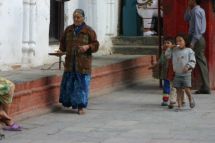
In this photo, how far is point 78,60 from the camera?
1021 cm

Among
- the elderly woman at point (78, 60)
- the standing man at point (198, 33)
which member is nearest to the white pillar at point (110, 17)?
the standing man at point (198, 33)

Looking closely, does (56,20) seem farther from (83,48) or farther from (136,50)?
(83,48)

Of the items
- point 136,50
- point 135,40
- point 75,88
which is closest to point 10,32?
point 75,88

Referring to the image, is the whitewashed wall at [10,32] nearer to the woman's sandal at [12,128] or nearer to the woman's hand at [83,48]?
the woman's hand at [83,48]

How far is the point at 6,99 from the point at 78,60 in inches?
83.7

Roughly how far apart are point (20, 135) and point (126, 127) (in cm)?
154

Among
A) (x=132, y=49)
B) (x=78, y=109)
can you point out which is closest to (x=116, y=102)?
(x=78, y=109)

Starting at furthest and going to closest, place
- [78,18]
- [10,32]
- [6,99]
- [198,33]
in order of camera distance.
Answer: [198,33] → [10,32] → [78,18] → [6,99]

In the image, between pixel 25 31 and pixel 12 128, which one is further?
pixel 25 31

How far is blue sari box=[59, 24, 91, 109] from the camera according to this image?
10297 mm

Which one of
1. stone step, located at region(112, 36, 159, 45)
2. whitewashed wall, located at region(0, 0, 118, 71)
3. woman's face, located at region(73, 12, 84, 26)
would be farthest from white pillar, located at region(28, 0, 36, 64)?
stone step, located at region(112, 36, 159, 45)

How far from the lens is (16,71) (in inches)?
448

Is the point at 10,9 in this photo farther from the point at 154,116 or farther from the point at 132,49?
the point at 132,49

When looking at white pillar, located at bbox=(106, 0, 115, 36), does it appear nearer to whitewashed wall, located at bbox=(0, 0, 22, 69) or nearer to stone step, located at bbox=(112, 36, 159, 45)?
stone step, located at bbox=(112, 36, 159, 45)
